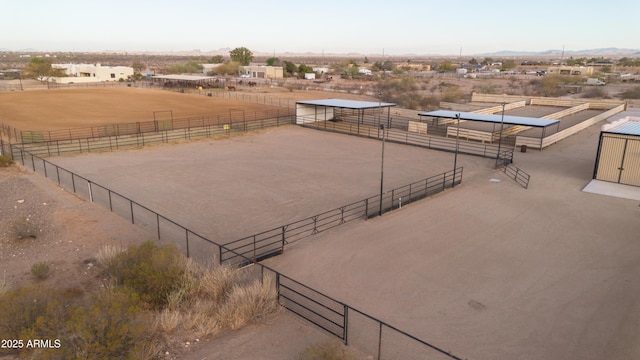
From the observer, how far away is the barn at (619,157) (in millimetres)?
24438

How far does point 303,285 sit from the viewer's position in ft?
34.2

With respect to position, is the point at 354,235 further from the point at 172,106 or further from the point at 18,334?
the point at 172,106

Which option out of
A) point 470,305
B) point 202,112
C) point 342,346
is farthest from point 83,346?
point 202,112

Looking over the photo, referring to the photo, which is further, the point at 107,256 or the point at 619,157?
the point at 619,157

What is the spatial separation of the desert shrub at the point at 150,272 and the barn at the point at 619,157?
79.6 ft

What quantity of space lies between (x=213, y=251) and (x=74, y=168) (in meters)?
16.6

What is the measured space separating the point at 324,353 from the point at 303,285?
5.80ft

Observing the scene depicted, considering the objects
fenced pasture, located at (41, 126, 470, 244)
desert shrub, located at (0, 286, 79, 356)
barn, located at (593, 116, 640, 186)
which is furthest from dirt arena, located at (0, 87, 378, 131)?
barn, located at (593, 116, 640, 186)

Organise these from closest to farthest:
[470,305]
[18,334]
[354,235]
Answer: [18,334] → [470,305] → [354,235]

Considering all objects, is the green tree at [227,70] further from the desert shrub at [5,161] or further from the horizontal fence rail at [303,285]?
the desert shrub at [5,161]

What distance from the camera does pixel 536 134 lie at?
133 feet

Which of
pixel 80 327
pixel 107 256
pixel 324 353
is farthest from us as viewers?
pixel 107 256

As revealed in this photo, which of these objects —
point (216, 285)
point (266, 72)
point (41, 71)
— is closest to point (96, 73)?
point (41, 71)

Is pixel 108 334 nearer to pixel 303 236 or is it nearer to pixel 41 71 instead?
pixel 303 236
